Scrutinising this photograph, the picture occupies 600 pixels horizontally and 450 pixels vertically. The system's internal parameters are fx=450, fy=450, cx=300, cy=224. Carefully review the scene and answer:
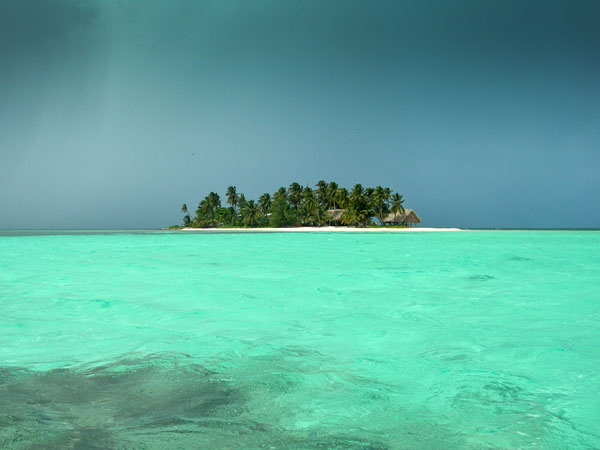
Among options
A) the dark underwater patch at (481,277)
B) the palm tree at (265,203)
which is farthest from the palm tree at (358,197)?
the dark underwater patch at (481,277)

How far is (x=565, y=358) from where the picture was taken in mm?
4738

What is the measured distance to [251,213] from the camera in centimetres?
8056

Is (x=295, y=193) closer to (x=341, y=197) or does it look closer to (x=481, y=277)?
(x=341, y=197)

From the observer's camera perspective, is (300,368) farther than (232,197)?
No

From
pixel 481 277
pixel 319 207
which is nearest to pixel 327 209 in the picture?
pixel 319 207

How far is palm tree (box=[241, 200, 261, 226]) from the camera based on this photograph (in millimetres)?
80312

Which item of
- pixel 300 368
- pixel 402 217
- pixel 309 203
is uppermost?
pixel 309 203

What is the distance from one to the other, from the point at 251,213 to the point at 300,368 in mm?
76866

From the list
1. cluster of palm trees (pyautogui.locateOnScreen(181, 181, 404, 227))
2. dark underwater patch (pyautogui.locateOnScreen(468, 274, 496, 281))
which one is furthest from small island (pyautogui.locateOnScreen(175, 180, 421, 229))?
dark underwater patch (pyautogui.locateOnScreen(468, 274, 496, 281))

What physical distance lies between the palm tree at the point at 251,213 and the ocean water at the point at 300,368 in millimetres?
70538

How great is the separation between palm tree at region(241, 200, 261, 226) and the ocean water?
70.5m

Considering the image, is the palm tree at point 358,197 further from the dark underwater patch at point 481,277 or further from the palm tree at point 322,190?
the dark underwater patch at point 481,277

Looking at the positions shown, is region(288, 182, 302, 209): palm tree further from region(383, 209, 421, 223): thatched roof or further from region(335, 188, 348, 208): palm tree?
region(383, 209, 421, 223): thatched roof

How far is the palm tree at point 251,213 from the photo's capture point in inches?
3162
